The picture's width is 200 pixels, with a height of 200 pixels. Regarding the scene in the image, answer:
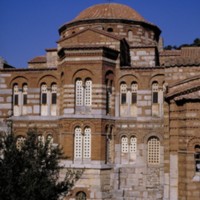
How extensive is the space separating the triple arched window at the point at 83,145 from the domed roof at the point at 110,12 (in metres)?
9.32

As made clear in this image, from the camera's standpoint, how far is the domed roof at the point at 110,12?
30.7 metres

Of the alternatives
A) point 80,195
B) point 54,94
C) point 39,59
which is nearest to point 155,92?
point 54,94

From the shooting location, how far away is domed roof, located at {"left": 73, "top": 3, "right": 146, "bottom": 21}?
30.7 meters

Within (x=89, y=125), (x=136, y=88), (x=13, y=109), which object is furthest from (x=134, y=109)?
(x=13, y=109)

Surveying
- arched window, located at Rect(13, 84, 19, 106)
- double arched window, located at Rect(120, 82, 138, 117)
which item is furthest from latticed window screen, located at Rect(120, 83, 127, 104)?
arched window, located at Rect(13, 84, 19, 106)

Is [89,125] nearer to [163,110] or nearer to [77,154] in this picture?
[77,154]

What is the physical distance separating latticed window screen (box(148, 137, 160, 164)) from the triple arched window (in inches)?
136

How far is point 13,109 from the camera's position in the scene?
89.2 ft

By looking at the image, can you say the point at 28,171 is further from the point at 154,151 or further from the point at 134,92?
Answer: the point at 134,92

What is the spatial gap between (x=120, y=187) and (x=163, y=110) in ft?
15.7

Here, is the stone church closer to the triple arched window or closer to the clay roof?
the triple arched window

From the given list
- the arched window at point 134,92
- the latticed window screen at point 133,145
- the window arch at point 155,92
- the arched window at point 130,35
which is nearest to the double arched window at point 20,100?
the arched window at point 134,92

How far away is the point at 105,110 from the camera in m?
24.8

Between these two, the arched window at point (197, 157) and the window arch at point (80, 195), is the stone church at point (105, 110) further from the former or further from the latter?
the arched window at point (197, 157)
